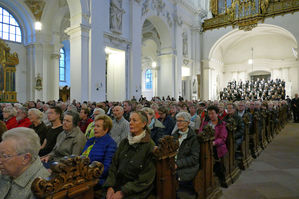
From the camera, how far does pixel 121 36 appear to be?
12.6 meters

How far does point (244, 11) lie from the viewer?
18.9m

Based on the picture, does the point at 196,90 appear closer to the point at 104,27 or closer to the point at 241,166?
the point at 104,27

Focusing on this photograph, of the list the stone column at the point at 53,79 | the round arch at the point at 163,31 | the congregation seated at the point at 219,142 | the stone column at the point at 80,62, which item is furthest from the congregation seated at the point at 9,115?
the round arch at the point at 163,31

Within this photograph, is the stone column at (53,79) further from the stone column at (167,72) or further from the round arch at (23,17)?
the stone column at (167,72)

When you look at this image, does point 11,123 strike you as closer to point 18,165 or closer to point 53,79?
point 18,165

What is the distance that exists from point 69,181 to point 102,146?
1249 mm

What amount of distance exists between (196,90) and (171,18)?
6538mm

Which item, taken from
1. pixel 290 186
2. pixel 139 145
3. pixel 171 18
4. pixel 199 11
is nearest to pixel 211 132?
pixel 139 145

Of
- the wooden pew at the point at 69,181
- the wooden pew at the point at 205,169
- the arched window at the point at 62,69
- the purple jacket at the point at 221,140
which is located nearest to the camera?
the wooden pew at the point at 69,181

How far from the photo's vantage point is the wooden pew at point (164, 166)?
2197mm

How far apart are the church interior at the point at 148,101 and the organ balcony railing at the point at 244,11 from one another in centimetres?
9

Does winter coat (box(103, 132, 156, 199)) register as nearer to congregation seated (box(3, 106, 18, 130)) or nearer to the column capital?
congregation seated (box(3, 106, 18, 130))

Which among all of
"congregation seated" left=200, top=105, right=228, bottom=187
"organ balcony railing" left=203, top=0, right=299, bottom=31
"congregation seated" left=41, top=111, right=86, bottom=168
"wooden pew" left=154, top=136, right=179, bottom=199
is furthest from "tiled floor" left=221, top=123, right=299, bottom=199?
"organ balcony railing" left=203, top=0, right=299, bottom=31

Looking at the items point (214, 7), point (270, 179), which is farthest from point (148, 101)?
point (214, 7)
